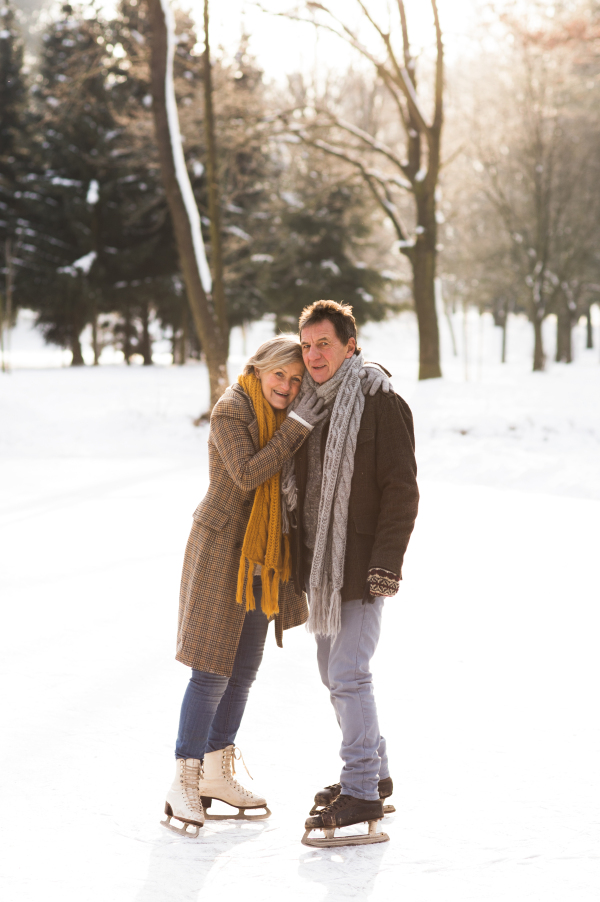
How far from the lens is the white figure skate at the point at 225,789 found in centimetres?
308

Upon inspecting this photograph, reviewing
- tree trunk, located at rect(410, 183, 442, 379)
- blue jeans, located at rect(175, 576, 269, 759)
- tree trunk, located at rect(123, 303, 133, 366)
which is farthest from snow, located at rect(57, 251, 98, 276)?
blue jeans, located at rect(175, 576, 269, 759)

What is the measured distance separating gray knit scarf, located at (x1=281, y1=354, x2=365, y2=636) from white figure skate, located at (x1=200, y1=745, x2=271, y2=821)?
0.67 m

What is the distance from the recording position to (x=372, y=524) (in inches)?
114

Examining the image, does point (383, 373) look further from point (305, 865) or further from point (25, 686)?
point (25, 686)

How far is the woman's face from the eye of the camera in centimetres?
299

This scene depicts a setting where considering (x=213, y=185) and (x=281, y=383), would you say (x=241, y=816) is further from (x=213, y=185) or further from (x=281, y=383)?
(x=213, y=185)

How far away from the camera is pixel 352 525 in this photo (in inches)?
114

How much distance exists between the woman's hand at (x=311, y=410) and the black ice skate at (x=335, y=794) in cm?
132

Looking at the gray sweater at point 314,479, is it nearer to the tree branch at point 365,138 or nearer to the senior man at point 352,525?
the senior man at point 352,525

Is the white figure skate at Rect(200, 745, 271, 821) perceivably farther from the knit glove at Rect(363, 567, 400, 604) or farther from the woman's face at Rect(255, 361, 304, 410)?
the woman's face at Rect(255, 361, 304, 410)

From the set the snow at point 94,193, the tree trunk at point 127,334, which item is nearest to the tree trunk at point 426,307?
the snow at point 94,193

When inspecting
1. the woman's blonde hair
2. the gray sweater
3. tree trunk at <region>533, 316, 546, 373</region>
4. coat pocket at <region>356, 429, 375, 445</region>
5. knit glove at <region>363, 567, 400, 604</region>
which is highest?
tree trunk at <region>533, 316, 546, 373</region>

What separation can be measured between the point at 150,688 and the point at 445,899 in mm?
2058

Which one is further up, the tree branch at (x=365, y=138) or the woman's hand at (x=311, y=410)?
the tree branch at (x=365, y=138)
